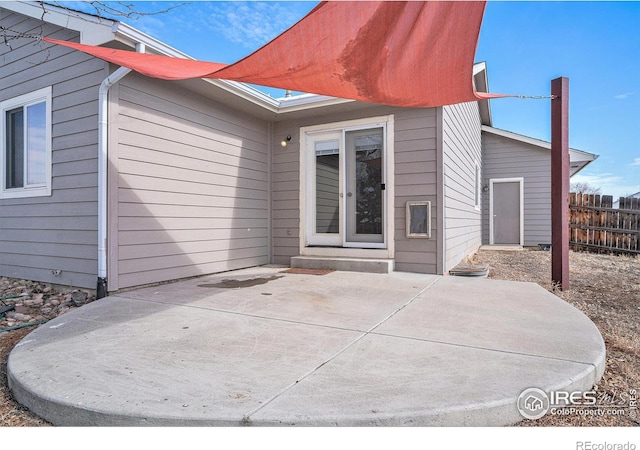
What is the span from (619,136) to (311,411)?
1486 cm

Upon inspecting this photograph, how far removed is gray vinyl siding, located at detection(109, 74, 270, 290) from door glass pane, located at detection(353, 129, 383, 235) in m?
1.57

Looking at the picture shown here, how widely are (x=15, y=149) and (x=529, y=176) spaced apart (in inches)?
418

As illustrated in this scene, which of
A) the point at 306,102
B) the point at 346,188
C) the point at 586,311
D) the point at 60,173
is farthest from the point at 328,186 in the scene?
the point at 586,311

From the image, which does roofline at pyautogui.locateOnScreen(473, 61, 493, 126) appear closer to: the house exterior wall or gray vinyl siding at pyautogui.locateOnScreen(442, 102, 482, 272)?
gray vinyl siding at pyautogui.locateOnScreen(442, 102, 482, 272)

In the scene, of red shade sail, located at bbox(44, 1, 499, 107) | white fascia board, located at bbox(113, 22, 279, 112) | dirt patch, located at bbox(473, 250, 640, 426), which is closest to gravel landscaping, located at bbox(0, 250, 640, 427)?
dirt patch, located at bbox(473, 250, 640, 426)

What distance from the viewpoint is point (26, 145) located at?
436 centimetres

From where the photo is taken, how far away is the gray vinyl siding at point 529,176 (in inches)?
363

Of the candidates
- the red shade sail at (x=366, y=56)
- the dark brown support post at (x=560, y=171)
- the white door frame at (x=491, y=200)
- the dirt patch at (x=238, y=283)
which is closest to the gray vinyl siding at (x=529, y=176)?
the white door frame at (x=491, y=200)

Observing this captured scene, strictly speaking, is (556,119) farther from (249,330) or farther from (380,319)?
(249,330)

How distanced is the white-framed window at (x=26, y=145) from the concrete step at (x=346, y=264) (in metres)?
3.32

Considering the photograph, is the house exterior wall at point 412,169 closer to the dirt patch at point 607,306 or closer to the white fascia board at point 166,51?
the white fascia board at point 166,51
